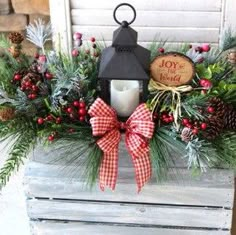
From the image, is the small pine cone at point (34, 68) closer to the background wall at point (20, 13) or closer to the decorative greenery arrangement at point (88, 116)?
the decorative greenery arrangement at point (88, 116)

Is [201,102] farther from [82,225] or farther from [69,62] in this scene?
[82,225]

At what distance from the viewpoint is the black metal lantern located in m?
1.11

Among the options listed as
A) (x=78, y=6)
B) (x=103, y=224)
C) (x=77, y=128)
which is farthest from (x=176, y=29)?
(x=103, y=224)

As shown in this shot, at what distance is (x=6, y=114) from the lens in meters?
1.13

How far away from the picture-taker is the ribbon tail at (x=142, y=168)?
1133mm

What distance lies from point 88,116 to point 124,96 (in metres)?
0.09

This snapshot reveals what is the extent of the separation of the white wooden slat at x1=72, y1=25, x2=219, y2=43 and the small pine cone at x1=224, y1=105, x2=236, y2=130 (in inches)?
11.6

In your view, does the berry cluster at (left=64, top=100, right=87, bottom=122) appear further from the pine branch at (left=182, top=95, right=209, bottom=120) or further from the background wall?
the background wall

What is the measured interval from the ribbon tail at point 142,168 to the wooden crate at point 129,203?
0.06m

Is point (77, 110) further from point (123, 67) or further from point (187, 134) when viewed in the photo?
point (187, 134)

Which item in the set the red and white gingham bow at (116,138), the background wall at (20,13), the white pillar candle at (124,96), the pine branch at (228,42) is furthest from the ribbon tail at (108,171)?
the background wall at (20,13)

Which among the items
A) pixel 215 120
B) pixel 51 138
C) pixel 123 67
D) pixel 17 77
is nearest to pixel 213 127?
pixel 215 120

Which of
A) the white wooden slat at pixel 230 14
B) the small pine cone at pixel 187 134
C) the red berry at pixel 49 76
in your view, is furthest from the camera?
the white wooden slat at pixel 230 14

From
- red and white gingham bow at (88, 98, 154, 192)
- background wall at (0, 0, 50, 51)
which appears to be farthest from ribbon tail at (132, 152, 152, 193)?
background wall at (0, 0, 50, 51)
